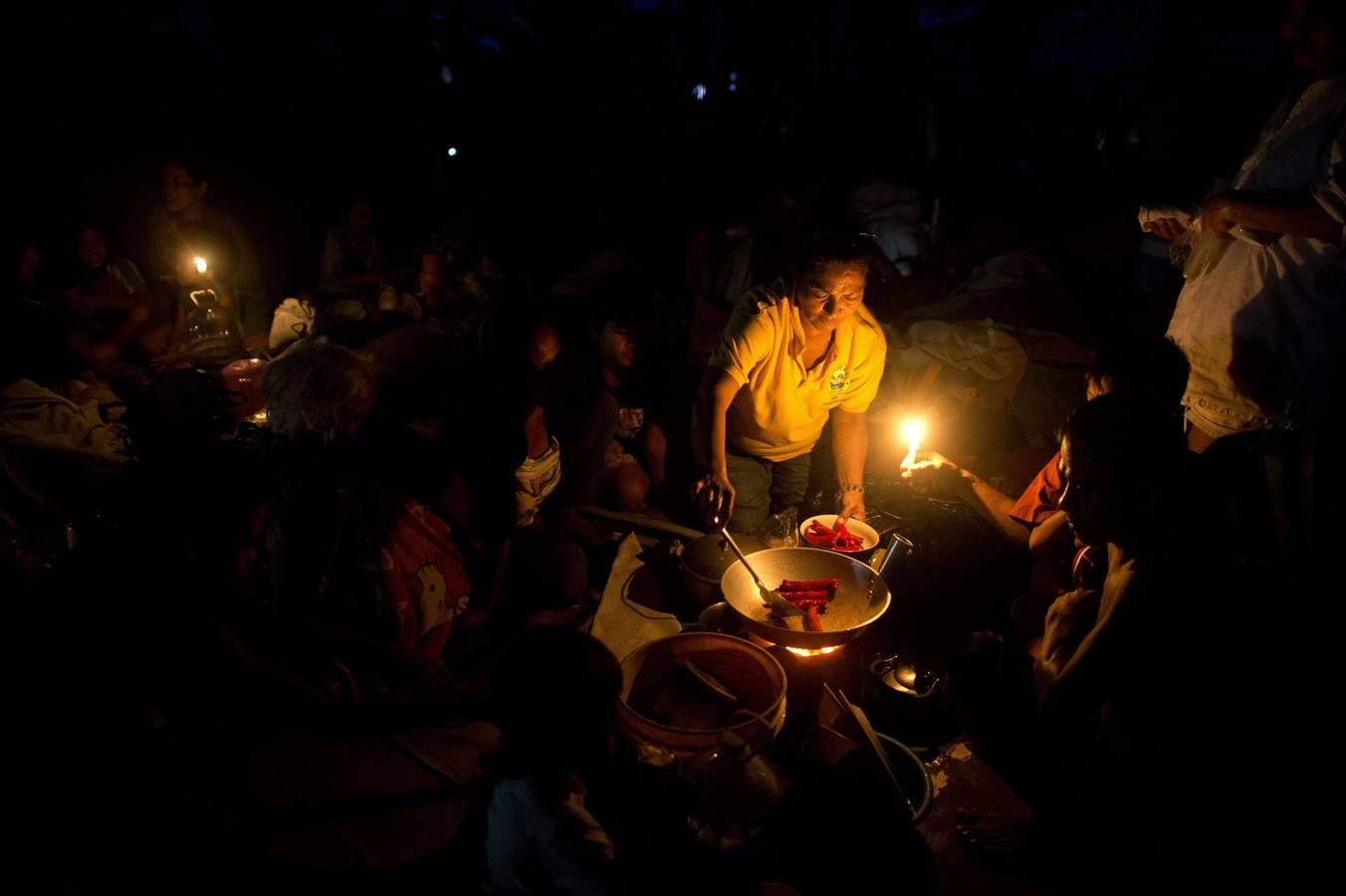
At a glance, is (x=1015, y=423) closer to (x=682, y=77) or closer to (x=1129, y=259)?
(x=1129, y=259)

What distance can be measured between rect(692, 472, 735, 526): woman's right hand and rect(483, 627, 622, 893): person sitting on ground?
196cm

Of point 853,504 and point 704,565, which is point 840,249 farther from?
point 704,565

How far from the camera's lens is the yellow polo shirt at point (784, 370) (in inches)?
162

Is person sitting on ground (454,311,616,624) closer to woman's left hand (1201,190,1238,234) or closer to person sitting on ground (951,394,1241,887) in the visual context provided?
person sitting on ground (951,394,1241,887)

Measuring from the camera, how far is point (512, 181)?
46.5 ft

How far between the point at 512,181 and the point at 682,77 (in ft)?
14.6

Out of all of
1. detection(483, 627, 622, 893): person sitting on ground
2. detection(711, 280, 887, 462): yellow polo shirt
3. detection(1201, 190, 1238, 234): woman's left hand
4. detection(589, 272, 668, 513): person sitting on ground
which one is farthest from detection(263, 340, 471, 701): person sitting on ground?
detection(1201, 190, 1238, 234): woman's left hand

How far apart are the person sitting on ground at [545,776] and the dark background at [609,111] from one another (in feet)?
26.1

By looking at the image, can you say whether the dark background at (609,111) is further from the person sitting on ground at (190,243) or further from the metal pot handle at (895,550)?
the metal pot handle at (895,550)

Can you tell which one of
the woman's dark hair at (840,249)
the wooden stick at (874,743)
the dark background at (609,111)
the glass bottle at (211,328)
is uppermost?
the dark background at (609,111)

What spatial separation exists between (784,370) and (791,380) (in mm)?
106

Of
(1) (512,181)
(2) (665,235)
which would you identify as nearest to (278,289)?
(1) (512,181)

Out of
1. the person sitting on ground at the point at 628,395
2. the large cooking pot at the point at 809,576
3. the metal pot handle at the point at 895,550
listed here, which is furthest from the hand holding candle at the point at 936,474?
the person sitting on ground at the point at 628,395

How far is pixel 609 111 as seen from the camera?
14312 millimetres
